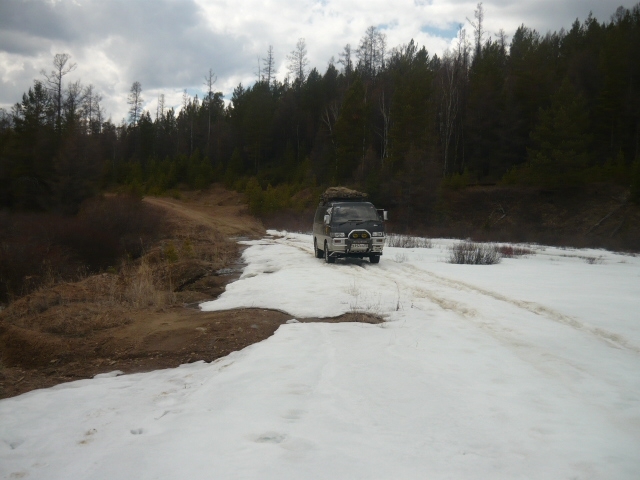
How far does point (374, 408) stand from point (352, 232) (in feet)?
38.4

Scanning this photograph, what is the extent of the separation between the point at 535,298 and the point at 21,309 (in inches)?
435

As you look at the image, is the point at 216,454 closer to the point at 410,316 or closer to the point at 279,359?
the point at 279,359

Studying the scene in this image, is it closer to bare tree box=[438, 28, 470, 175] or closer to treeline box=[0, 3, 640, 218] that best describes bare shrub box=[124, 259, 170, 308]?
treeline box=[0, 3, 640, 218]

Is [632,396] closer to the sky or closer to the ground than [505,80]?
closer to the ground

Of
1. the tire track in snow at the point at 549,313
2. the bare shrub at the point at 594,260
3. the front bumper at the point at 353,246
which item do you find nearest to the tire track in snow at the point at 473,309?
the tire track in snow at the point at 549,313

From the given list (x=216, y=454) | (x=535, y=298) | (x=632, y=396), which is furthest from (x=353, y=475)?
(x=535, y=298)

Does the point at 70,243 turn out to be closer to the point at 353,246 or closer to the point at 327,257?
the point at 327,257

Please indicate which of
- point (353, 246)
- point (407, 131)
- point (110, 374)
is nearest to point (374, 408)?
point (110, 374)

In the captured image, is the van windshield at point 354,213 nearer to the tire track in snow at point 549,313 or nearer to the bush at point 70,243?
the tire track in snow at point 549,313

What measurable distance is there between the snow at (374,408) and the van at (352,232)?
7.40 meters

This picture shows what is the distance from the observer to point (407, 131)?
4588 centimetres

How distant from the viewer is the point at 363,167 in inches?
1817

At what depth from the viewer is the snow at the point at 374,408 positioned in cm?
386

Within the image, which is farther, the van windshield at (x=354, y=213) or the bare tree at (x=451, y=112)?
the bare tree at (x=451, y=112)
